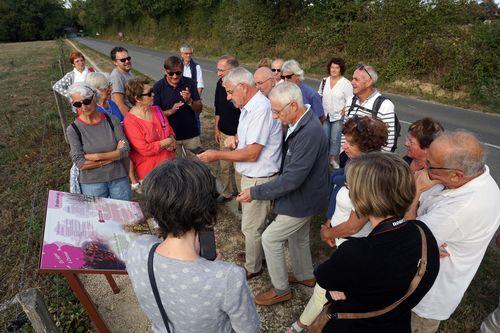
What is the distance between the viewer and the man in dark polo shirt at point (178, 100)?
171 inches

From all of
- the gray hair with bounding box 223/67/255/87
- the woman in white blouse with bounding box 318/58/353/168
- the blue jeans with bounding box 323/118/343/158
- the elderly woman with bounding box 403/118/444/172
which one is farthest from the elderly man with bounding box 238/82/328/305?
the blue jeans with bounding box 323/118/343/158

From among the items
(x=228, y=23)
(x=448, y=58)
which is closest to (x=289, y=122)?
(x=448, y=58)

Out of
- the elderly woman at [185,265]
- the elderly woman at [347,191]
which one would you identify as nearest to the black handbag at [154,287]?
the elderly woman at [185,265]

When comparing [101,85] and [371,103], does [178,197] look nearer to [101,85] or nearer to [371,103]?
[371,103]

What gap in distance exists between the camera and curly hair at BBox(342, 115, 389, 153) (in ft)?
7.38

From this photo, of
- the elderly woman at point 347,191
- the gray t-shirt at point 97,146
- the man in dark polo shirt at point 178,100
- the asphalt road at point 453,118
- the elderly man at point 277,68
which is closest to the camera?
the elderly woman at point 347,191

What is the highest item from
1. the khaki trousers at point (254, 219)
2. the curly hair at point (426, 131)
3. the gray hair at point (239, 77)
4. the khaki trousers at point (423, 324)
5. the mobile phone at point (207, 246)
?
the gray hair at point (239, 77)

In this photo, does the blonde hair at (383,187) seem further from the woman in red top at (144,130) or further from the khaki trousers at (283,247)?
the woman in red top at (144,130)

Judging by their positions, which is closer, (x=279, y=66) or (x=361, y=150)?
(x=361, y=150)

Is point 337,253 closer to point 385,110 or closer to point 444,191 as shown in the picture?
point 444,191

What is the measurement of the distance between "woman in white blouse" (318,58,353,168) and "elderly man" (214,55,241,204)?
62.0 inches

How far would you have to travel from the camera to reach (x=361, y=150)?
2297 millimetres

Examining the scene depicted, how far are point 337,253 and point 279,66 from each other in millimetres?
4029

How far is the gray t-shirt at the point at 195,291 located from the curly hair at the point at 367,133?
137cm
